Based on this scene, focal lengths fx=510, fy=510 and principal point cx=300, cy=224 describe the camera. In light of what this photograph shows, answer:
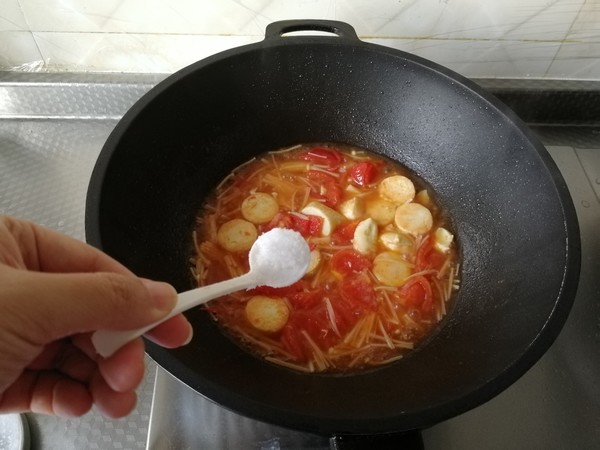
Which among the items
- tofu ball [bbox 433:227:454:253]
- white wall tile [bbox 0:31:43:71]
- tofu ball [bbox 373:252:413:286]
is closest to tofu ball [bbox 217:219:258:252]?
tofu ball [bbox 373:252:413:286]

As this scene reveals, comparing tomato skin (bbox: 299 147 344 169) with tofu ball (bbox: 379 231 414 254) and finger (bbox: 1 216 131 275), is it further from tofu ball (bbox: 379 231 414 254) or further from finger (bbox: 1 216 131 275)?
finger (bbox: 1 216 131 275)

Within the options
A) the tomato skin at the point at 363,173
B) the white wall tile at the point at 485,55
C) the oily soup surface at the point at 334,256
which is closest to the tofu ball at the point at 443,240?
the oily soup surface at the point at 334,256

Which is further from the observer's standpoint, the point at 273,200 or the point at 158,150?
the point at 273,200

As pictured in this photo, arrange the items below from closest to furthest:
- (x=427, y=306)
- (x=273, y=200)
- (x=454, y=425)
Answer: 1. (x=454, y=425)
2. (x=427, y=306)
3. (x=273, y=200)

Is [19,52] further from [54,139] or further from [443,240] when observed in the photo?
[443,240]

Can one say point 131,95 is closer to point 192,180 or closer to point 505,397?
point 192,180

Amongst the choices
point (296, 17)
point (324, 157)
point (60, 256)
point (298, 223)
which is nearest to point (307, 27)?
point (296, 17)

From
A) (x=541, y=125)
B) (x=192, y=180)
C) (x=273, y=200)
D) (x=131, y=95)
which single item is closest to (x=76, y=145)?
(x=131, y=95)
